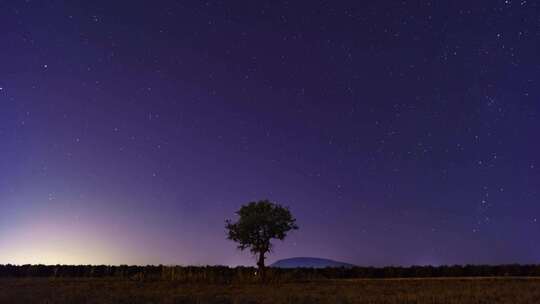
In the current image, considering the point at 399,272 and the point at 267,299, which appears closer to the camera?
the point at 267,299

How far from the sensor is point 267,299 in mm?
31375

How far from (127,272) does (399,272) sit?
27468mm

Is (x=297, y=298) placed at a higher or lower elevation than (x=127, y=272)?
lower

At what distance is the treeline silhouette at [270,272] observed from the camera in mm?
56706

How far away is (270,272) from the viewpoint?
57438mm

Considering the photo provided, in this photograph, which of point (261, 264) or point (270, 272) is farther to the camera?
point (261, 264)

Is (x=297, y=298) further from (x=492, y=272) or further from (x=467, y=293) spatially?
(x=492, y=272)

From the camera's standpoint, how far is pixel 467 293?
33094 mm

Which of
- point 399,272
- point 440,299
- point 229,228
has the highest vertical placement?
point 229,228

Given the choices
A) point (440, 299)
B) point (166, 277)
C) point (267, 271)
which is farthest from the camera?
point (267, 271)

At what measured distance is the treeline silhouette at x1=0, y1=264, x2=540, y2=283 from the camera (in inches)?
2233

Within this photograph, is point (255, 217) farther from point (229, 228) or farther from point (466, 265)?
point (466, 265)

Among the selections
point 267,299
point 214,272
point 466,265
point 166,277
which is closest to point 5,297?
point 267,299

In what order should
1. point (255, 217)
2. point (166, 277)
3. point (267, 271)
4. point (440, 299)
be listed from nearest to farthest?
point (440, 299) → point (166, 277) → point (267, 271) → point (255, 217)
